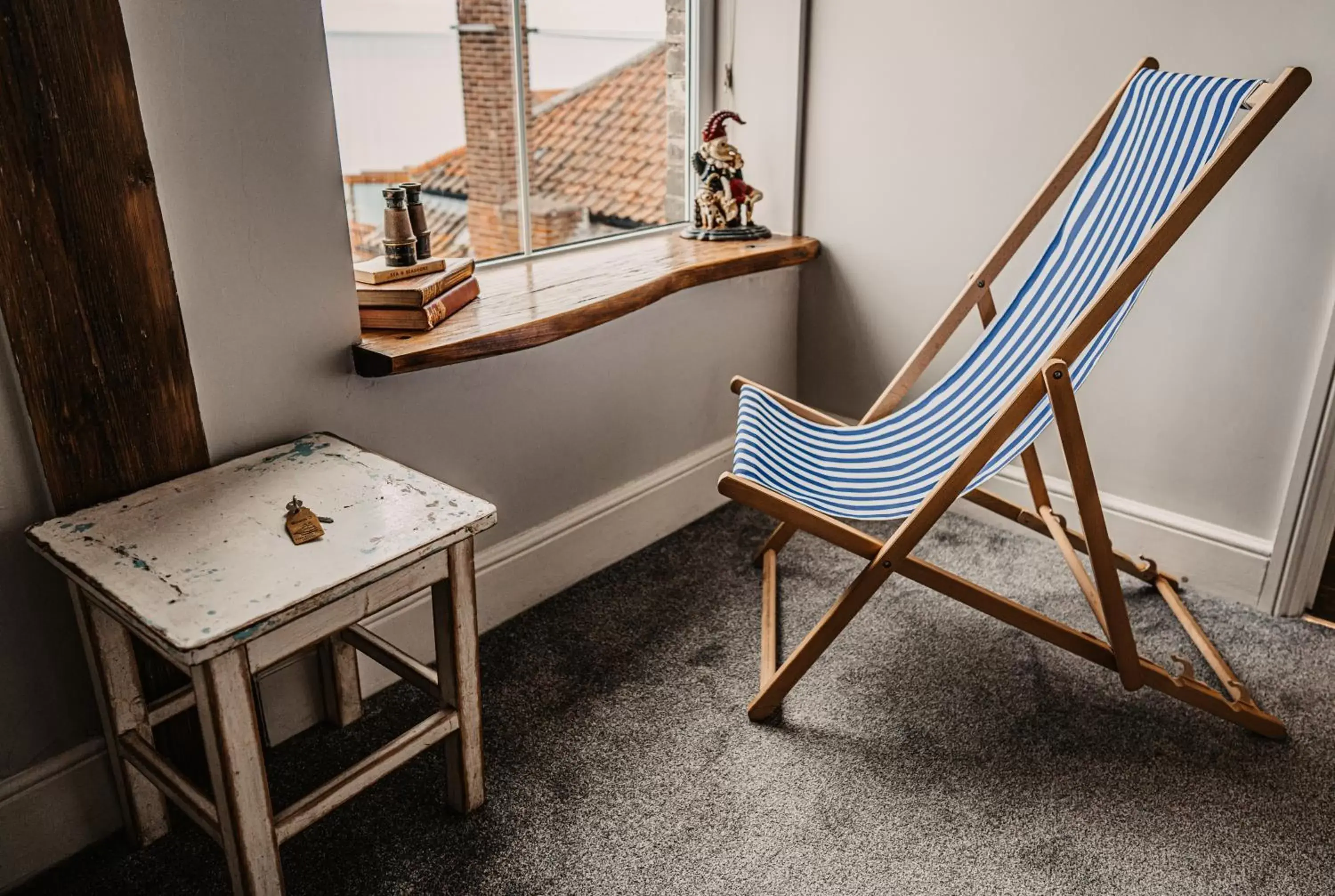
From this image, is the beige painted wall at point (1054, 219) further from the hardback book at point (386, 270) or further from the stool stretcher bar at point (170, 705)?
the stool stretcher bar at point (170, 705)

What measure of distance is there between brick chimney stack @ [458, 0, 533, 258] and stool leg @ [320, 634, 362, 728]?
3.45 feet

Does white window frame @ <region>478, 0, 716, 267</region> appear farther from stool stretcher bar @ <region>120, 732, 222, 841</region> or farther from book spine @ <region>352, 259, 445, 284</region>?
stool stretcher bar @ <region>120, 732, 222, 841</region>

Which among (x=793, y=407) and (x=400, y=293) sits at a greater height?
(x=400, y=293)

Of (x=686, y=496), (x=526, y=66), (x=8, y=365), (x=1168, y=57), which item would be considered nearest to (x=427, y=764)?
(x=8, y=365)

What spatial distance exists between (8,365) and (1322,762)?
7.52 feet

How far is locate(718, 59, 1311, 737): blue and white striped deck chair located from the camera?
1630 mm

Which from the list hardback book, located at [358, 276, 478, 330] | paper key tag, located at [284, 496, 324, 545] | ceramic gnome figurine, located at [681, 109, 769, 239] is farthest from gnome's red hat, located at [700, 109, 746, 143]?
paper key tag, located at [284, 496, 324, 545]

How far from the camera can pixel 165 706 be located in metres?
1.56

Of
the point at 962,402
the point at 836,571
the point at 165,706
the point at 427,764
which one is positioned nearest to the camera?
the point at 165,706

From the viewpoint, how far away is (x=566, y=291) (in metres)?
2.16

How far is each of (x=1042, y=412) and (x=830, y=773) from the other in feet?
2.52

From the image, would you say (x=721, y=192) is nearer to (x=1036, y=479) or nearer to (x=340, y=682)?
(x=1036, y=479)

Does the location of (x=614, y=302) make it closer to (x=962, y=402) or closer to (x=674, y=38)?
(x=962, y=402)

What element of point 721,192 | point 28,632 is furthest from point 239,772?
point 721,192
